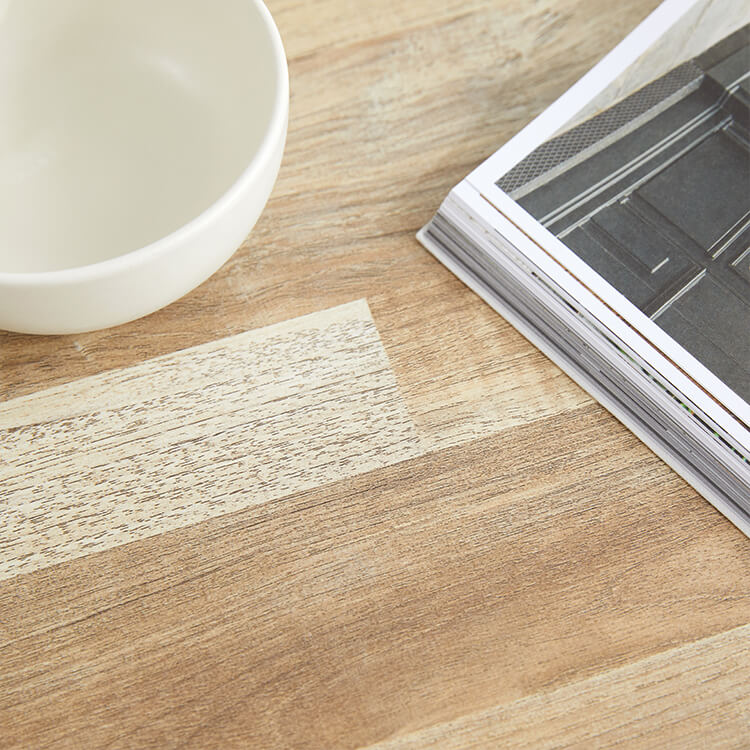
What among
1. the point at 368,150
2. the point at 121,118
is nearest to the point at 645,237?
the point at 368,150

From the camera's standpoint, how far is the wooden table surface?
1.36 feet

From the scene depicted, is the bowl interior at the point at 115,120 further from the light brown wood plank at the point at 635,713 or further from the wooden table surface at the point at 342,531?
the light brown wood plank at the point at 635,713

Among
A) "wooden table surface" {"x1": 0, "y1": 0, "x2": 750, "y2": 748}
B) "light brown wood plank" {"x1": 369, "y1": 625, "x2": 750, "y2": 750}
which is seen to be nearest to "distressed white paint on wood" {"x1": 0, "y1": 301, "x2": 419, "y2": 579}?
"wooden table surface" {"x1": 0, "y1": 0, "x2": 750, "y2": 748}

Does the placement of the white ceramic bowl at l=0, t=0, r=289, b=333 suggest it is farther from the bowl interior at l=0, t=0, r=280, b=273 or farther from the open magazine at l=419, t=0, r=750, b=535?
the open magazine at l=419, t=0, r=750, b=535

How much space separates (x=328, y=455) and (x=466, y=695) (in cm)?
14

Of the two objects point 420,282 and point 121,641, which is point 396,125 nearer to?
point 420,282

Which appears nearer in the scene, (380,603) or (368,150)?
(380,603)

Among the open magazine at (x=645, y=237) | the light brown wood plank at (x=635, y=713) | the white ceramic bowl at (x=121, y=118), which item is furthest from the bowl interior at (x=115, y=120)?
the light brown wood plank at (x=635, y=713)

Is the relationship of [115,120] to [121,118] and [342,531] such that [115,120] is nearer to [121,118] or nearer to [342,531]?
[121,118]

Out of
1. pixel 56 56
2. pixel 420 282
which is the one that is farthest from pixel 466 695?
pixel 56 56

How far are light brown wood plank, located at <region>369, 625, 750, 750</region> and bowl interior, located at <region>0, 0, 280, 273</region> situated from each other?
305 millimetres

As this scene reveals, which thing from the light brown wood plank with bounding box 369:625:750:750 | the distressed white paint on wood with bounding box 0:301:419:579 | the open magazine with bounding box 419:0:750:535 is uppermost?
the open magazine with bounding box 419:0:750:535

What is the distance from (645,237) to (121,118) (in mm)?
314

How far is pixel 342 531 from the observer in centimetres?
45
